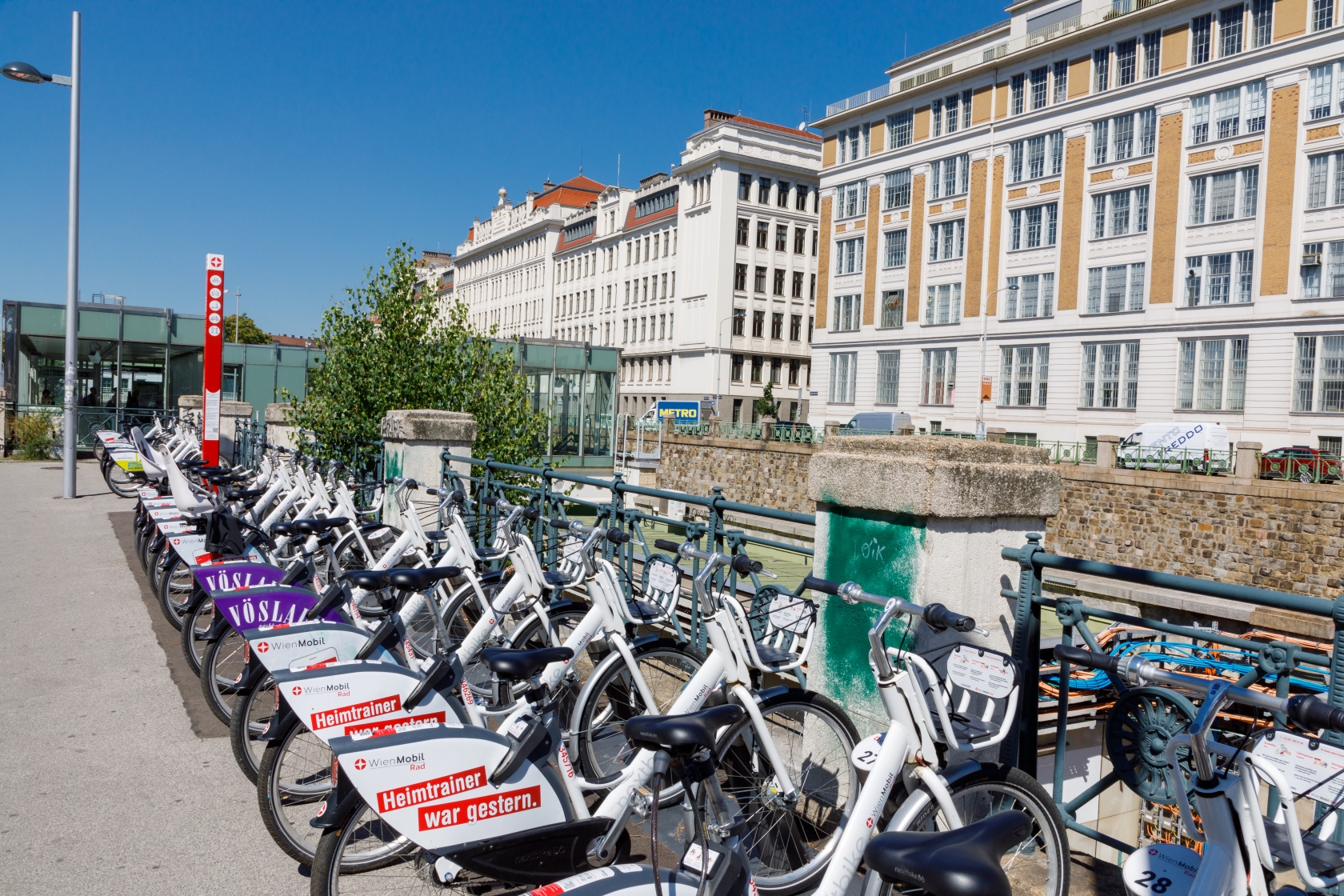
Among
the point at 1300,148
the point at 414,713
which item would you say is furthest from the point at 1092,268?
the point at 414,713

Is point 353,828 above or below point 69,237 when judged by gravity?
below

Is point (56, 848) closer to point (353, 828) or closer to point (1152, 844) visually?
point (353, 828)

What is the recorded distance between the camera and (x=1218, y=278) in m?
38.6

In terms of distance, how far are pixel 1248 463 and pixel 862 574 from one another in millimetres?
26966

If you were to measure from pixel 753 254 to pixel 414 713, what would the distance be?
6642cm

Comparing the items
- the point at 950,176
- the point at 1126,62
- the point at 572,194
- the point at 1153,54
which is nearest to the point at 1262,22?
the point at 1153,54

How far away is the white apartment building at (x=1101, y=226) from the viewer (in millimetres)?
36125

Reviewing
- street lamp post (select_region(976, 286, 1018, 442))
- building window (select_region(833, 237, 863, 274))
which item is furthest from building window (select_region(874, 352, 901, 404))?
street lamp post (select_region(976, 286, 1018, 442))

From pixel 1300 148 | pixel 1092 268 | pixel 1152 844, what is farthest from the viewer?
pixel 1092 268

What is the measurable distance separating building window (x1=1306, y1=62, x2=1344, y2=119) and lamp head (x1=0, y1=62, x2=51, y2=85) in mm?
37944

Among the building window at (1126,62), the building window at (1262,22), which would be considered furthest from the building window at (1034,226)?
the building window at (1262,22)

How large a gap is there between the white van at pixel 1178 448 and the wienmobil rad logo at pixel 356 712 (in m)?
29.0

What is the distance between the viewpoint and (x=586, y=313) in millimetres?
82625

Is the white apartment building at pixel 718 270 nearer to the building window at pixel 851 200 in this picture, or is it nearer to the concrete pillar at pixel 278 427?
the building window at pixel 851 200
